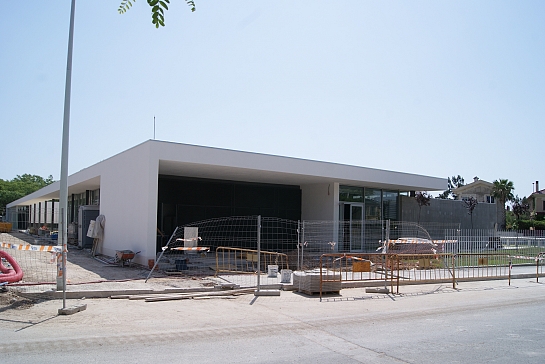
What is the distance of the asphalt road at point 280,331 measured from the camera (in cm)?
696

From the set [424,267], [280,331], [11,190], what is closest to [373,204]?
[424,267]

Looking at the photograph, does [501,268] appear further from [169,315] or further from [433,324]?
[169,315]

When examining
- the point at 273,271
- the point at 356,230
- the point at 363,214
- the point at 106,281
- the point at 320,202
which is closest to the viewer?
the point at 106,281

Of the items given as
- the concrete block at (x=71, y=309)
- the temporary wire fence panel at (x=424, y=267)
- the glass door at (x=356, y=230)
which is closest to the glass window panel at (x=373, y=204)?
the glass door at (x=356, y=230)

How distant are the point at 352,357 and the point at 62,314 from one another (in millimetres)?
6125

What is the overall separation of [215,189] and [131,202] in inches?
261

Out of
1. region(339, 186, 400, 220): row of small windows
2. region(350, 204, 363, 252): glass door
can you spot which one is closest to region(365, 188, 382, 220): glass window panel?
region(339, 186, 400, 220): row of small windows

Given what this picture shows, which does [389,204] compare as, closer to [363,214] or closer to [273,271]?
[363,214]

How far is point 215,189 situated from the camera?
24.8 m

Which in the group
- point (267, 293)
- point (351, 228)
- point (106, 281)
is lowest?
point (267, 293)

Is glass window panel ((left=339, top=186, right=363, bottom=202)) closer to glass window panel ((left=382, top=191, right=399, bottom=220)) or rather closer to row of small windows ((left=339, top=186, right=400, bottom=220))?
row of small windows ((left=339, top=186, right=400, bottom=220))

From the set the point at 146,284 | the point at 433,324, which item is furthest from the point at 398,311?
the point at 146,284

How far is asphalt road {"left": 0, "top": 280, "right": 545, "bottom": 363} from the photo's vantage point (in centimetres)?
696

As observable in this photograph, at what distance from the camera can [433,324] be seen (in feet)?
31.4
